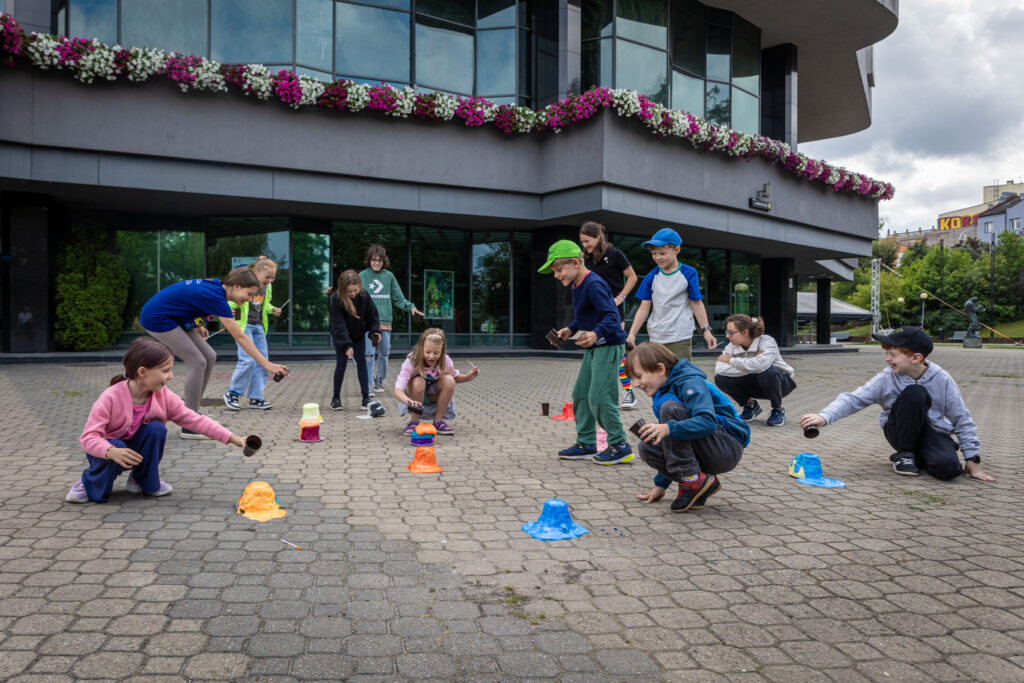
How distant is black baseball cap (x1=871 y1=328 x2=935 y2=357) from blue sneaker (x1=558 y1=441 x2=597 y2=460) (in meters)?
2.36

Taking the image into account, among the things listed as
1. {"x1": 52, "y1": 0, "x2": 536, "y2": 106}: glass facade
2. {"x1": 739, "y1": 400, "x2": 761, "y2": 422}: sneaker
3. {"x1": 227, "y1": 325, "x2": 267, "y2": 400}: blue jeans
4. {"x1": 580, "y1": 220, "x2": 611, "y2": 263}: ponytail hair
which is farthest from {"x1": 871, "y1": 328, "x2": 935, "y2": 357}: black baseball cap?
{"x1": 52, "y1": 0, "x2": 536, "y2": 106}: glass facade

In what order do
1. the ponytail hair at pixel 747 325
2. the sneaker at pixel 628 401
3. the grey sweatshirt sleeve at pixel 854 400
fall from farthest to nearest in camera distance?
the sneaker at pixel 628 401
the ponytail hair at pixel 747 325
the grey sweatshirt sleeve at pixel 854 400

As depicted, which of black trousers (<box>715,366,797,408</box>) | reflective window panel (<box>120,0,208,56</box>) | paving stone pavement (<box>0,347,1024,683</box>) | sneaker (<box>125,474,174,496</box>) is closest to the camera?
paving stone pavement (<box>0,347,1024,683</box>)

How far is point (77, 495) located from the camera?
157 inches

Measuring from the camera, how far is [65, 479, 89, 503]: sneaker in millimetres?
3990

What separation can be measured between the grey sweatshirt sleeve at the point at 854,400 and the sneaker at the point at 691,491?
130 centimetres

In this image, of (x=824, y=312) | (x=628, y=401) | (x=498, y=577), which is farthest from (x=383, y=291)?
(x=824, y=312)

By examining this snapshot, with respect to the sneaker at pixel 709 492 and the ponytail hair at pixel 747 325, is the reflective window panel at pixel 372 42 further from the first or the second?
the sneaker at pixel 709 492

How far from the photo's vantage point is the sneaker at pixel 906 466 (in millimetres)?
5094

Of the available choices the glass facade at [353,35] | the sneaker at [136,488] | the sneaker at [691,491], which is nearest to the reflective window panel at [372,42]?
the glass facade at [353,35]

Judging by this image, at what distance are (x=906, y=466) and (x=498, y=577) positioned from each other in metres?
3.72

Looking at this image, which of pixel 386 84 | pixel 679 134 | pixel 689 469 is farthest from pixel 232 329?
pixel 679 134

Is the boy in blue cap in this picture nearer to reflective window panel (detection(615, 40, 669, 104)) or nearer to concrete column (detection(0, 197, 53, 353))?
reflective window panel (detection(615, 40, 669, 104))

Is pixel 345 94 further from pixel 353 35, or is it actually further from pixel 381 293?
pixel 381 293
